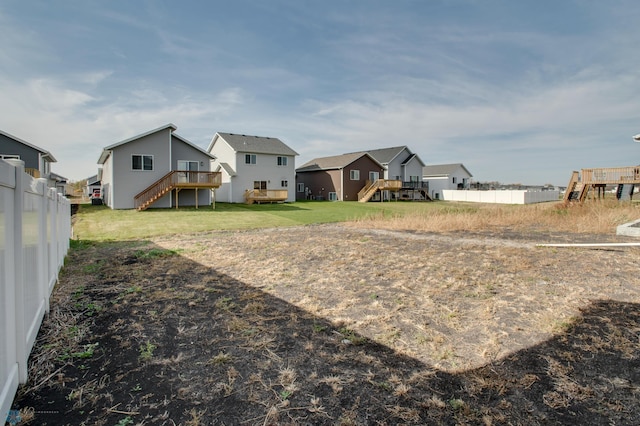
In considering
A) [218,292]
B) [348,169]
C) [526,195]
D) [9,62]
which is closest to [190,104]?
[9,62]

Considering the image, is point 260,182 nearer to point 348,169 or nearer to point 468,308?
point 348,169

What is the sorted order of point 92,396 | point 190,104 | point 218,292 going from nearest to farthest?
point 92,396
point 218,292
point 190,104

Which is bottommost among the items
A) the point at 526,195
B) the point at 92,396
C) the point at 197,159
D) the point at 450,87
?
the point at 92,396

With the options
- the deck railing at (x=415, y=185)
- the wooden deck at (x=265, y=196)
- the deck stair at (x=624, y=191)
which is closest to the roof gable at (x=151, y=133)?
the wooden deck at (x=265, y=196)

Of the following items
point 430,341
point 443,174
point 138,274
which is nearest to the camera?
point 430,341

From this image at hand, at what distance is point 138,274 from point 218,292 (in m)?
2.17

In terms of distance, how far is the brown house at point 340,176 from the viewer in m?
37.4

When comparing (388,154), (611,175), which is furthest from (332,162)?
(611,175)

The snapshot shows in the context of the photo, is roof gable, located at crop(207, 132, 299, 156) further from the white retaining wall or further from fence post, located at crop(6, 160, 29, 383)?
fence post, located at crop(6, 160, 29, 383)

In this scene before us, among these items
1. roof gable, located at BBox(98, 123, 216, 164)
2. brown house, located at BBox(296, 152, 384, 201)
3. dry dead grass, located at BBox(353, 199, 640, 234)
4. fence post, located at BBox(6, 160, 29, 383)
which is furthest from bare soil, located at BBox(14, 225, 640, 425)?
brown house, located at BBox(296, 152, 384, 201)

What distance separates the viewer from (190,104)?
18359 millimetres

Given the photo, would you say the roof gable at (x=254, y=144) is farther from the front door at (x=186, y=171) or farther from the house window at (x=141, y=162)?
the house window at (x=141, y=162)

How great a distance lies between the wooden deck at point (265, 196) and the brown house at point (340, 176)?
820 cm

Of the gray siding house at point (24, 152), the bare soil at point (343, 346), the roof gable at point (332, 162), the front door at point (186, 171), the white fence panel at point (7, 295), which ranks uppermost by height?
the roof gable at point (332, 162)
